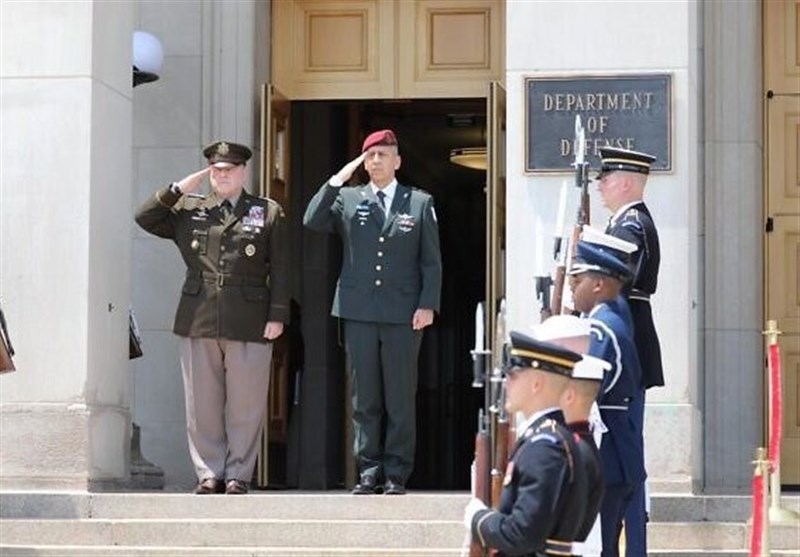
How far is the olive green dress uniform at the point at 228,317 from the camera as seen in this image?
13570mm

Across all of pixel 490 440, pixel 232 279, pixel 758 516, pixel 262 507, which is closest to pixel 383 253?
pixel 232 279

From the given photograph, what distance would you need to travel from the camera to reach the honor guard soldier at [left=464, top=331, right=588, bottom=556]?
764cm

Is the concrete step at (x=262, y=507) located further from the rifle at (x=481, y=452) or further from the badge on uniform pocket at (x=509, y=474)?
the badge on uniform pocket at (x=509, y=474)

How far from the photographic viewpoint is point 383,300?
44.1 feet

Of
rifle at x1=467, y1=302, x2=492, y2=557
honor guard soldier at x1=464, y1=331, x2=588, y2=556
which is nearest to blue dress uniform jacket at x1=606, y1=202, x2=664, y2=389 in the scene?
rifle at x1=467, y1=302, x2=492, y2=557

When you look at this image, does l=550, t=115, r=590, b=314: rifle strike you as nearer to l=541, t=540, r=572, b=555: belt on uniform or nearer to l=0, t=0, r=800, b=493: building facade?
l=0, t=0, r=800, b=493: building facade

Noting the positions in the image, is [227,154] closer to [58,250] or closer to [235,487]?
[58,250]

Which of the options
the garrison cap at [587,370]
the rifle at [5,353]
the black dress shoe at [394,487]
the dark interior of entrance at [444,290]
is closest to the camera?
the garrison cap at [587,370]

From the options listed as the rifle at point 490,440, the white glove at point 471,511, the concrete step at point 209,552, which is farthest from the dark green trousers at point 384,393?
the white glove at point 471,511

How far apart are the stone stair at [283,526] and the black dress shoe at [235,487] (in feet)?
1.10

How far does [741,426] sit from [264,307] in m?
4.27

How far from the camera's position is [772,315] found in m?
16.7

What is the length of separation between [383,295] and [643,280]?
2.30 meters

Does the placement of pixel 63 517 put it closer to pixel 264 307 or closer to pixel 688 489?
pixel 264 307
